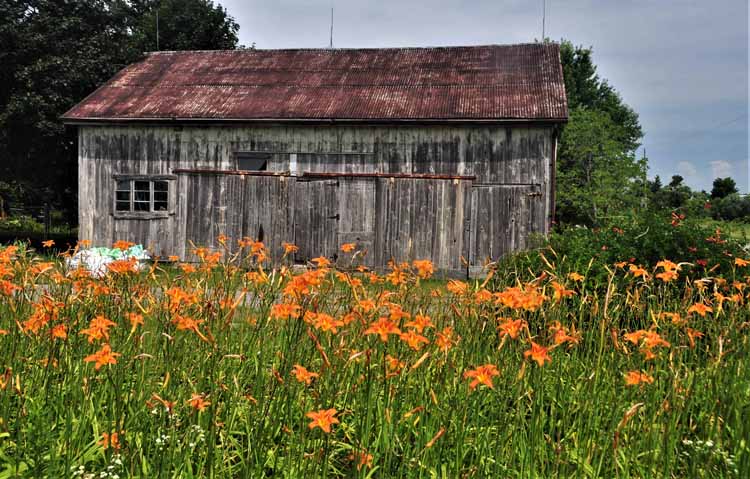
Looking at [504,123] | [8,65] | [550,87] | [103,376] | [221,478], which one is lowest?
[221,478]

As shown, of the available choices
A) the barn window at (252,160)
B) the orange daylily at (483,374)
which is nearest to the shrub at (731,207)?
the barn window at (252,160)

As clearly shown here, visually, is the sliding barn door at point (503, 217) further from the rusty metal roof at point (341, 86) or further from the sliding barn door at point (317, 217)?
the sliding barn door at point (317, 217)

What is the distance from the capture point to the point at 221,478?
8.22ft

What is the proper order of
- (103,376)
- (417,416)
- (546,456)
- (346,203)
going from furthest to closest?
1. (346,203)
2. (103,376)
3. (417,416)
4. (546,456)

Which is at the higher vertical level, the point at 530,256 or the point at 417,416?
the point at 530,256

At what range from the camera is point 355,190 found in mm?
13047

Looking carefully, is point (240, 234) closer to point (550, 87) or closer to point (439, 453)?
point (550, 87)

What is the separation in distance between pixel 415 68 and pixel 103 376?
1421 cm

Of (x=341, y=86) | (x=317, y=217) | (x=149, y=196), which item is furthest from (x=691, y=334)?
(x=149, y=196)

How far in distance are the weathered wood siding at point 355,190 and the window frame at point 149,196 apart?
98 mm

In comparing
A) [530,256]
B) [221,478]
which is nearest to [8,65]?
[530,256]

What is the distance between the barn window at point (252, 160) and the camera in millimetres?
14461

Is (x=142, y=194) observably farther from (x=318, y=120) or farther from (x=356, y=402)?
(x=356, y=402)

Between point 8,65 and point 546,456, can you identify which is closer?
point 546,456
